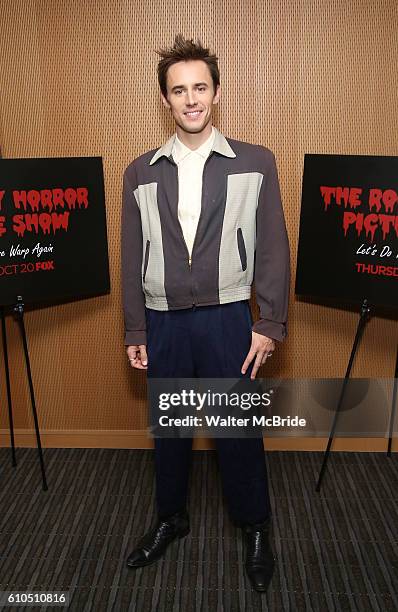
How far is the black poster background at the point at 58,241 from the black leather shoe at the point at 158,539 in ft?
3.11

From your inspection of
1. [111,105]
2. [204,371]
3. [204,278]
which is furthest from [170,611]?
[111,105]

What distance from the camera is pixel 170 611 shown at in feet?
6.11

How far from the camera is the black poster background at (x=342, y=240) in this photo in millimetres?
2166

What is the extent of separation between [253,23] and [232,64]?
17 cm

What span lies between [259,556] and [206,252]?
1023 millimetres

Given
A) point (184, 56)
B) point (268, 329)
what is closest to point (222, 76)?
point (184, 56)

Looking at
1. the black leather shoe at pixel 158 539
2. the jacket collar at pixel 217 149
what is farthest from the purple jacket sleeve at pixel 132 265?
the black leather shoe at pixel 158 539

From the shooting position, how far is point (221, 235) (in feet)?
6.27

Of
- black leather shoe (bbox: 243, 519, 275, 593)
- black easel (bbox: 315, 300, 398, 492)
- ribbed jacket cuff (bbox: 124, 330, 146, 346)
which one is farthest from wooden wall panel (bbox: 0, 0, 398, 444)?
black leather shoe (bbox: 243, 519, 275, 593)

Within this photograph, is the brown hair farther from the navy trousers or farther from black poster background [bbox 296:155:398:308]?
the navy trousers

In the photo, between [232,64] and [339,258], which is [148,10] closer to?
[232,64]

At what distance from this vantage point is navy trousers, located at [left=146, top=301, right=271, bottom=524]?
1968 millimetres

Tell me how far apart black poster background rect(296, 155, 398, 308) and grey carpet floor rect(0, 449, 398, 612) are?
813 mm

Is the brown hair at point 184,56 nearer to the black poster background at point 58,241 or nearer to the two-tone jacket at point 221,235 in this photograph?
the two-tone jacket at point 221,235
